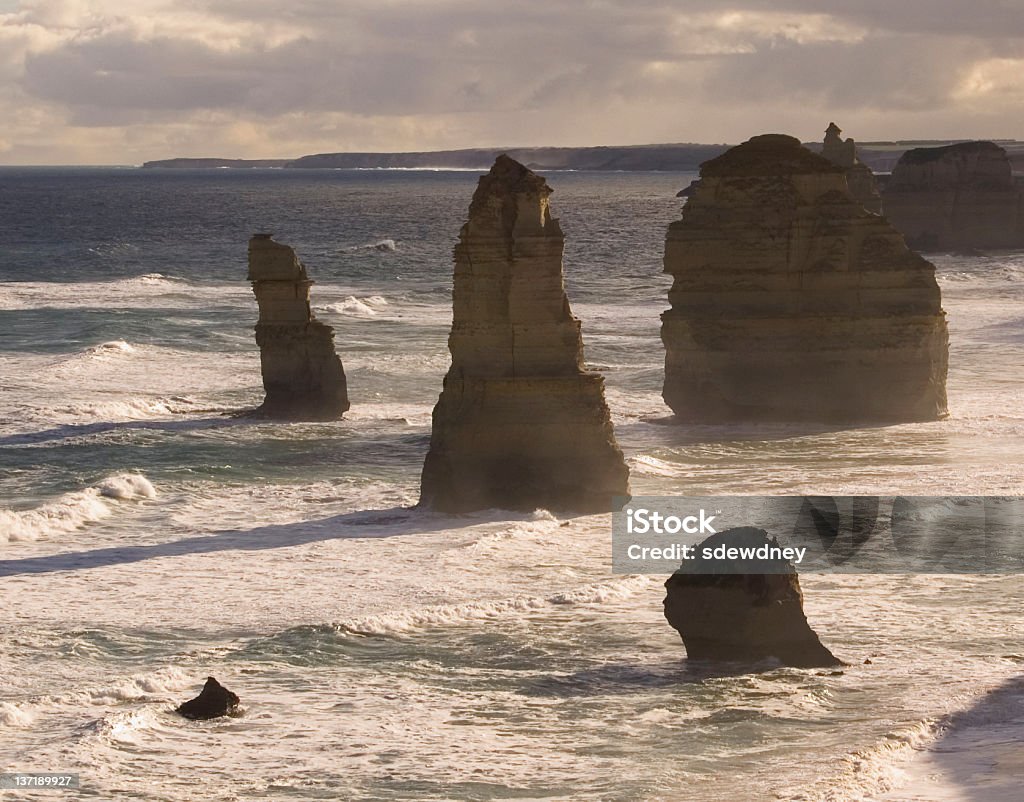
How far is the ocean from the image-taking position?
1475cm

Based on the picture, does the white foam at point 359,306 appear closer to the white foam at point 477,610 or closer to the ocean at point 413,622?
the ocean at point 413,622

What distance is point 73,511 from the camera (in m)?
26.2

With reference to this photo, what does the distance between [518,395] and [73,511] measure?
688 cm

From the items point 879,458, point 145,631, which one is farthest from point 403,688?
point 879,458

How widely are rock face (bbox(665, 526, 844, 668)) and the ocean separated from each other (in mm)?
288

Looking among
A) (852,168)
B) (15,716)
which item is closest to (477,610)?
(15,716)

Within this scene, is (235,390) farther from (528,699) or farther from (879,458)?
(528,699)

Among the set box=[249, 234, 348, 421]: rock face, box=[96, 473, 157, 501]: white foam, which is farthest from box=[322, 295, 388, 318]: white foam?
box=[96, 473, 157, 501]: white foam

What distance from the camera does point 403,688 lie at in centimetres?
1705

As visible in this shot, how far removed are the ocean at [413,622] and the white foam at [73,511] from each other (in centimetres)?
7

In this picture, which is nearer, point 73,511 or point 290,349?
point 73,511

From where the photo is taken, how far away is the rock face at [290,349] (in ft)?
120

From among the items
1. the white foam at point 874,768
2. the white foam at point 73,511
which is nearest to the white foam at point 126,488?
the white foam at point 73,511

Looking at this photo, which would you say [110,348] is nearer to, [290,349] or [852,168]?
[290,349]
